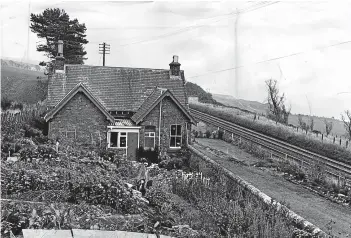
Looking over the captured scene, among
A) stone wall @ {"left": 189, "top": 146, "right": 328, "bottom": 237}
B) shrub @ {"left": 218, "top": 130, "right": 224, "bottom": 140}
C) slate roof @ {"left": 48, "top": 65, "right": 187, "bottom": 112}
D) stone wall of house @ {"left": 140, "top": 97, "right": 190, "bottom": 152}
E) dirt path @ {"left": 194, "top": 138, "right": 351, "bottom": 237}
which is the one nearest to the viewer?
stone wall @ {"left": 189, "top": 146, "right": 328, "bottom": 237}

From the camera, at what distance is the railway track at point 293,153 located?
2447cm

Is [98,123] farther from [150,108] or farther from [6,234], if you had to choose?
[6,234]

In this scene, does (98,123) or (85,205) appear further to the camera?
(98,123)

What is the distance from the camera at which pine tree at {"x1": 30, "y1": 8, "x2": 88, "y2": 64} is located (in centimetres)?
4709

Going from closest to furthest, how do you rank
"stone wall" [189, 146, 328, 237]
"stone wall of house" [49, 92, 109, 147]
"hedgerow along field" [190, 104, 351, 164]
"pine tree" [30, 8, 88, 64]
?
"stone wall" [189, 146, 328, 237] → "stone wall of house" [49, 92, 109, 147] → "hedgerow along field" [190, 104, 351, 164] → "pine tree" [30, 8, 88, 64]

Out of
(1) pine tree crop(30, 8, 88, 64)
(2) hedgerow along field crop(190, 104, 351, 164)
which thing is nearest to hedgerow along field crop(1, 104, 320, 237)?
(2) hedgerow along field crop(190, 104, 351, 164)

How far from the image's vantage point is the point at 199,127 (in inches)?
1697

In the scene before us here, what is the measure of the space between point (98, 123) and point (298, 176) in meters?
12.9

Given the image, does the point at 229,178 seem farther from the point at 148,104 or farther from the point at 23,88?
the point at 23,88

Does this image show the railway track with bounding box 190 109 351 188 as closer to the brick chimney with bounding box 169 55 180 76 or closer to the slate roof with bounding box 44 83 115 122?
the brick chimney with bounding box 169 55 180 76

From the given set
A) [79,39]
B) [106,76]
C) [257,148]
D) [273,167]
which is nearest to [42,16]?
[79,39]

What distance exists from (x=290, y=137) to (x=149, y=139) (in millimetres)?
14037

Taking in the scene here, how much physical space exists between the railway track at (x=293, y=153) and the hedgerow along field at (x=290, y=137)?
0.95 metres

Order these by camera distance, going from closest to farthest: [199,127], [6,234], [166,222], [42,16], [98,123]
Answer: [6,234]
[166,222]
[98,123]
[199,127]
[42,16]
